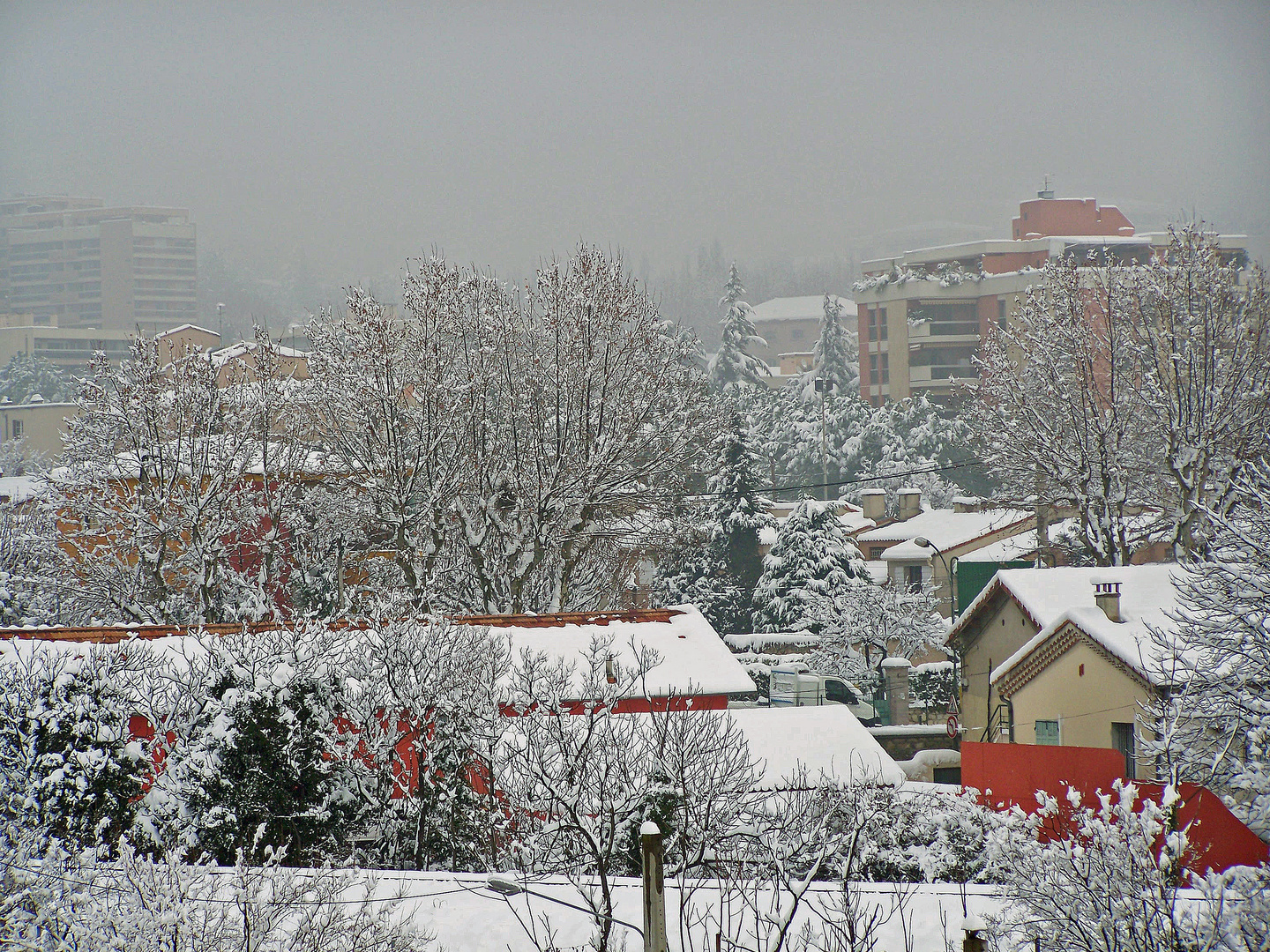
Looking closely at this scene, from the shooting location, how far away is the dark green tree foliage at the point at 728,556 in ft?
128

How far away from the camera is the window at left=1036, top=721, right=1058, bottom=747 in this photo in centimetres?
1875

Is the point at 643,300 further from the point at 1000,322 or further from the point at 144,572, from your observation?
the point at 1000,322

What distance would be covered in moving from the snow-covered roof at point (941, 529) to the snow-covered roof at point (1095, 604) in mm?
14066

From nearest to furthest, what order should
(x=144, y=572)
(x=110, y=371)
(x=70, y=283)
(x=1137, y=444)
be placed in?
(x=144, y=572) → (x=110, y=371) → (x=1137, y=444) → (x=70, y=283)

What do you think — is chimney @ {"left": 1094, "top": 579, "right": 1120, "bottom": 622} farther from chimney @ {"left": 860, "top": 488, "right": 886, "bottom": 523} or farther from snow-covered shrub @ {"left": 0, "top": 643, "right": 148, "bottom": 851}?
chimney @ {"left": 860, "top": 488, "right": 886, "bottom": 523}

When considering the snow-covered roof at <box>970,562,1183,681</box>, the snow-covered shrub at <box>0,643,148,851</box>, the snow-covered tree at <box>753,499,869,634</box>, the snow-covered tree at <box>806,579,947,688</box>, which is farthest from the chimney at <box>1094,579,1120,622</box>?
the snow-covered tree at <box>753,499,869,634</box>

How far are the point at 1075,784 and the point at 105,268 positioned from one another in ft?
578

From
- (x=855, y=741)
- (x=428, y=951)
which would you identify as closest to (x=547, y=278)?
(x=855, y=741)

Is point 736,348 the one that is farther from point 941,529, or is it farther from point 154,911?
point 154,911

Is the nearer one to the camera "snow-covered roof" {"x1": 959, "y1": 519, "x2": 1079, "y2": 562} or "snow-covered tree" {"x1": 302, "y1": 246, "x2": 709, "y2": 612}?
"snow-covered tree" {"x1": 302, "y1": 246, "x2": 709, "y2": 612}

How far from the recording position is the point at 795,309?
146750mm

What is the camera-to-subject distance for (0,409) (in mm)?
73500

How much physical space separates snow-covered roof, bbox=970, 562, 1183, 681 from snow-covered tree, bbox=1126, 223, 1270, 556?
5488 millimetres

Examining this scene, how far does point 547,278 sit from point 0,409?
63813 millimetres
